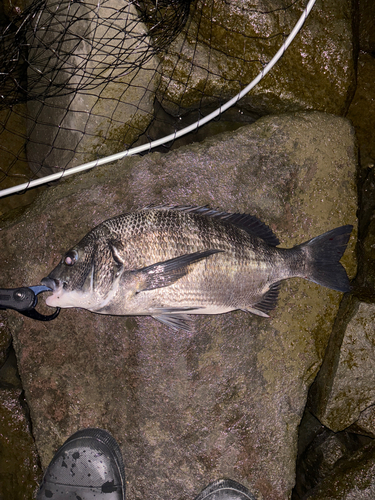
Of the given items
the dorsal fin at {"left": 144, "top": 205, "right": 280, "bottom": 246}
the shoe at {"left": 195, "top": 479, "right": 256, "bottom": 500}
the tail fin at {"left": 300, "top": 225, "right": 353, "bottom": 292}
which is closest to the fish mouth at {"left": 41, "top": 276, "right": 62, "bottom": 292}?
the dorsal fin at {"left": 144, "top": 205, "right": 280, "bottom": 246}

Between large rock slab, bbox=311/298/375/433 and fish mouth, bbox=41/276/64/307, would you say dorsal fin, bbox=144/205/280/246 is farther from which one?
large rock slab, bbox=311/298/375/433

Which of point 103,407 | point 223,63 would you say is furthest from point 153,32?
point 103,407

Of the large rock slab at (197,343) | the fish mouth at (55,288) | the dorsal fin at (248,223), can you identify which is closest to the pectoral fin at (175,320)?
the large rock slab at (197,343)

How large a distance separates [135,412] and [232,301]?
138 cm

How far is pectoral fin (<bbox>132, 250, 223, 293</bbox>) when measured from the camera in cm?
280

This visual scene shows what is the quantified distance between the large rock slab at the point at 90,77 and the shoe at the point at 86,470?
2672 millimetres

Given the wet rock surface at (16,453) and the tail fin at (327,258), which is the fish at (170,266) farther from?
the wet rock surface at (16,453)

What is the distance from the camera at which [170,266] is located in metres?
2.79

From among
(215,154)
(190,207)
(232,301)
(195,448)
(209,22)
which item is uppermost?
(209,22)

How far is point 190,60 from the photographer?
379 cm

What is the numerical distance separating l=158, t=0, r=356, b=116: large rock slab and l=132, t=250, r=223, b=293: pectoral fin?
2.02 m

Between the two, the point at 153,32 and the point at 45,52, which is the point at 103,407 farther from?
the point at 153,32

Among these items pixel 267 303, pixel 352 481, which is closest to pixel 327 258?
pixel 267 303

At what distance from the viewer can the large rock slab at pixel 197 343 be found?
131 inches
